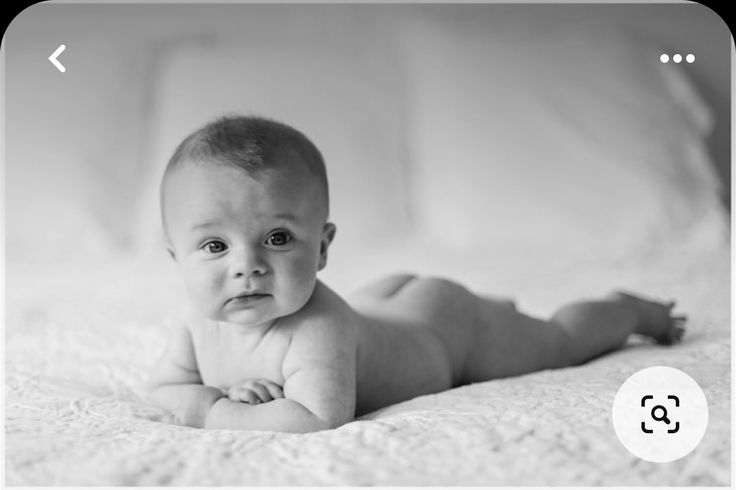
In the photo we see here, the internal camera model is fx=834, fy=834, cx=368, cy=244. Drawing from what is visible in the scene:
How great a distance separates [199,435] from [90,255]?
43.2 inches

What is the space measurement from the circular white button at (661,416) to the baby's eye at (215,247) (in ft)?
1.04

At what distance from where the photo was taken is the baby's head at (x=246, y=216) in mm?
637

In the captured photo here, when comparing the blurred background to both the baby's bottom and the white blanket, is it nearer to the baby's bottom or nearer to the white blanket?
the baby's bottom

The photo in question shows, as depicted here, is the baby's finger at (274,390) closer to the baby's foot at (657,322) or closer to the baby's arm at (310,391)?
the baby's arm at (310,391)

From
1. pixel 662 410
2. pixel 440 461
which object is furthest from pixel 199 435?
pixel 662 410

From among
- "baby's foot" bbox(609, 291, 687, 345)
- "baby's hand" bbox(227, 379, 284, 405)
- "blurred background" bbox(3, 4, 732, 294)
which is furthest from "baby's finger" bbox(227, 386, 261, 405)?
"blurred background" bbox(3, 4, 732, 294)

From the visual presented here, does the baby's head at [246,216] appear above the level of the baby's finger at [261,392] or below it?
above

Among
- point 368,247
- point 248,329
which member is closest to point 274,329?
point 248,329

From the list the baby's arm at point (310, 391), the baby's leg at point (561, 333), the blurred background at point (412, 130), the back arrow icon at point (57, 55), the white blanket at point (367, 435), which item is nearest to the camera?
the white blanket at point (367, 435)

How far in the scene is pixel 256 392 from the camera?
672mm

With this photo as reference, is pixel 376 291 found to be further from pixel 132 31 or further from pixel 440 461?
pixel 132 31

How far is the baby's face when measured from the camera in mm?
636

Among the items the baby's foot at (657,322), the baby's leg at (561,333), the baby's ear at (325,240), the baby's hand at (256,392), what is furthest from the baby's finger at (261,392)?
the baby's foot at (657,322)

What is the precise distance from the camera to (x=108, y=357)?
90cm
